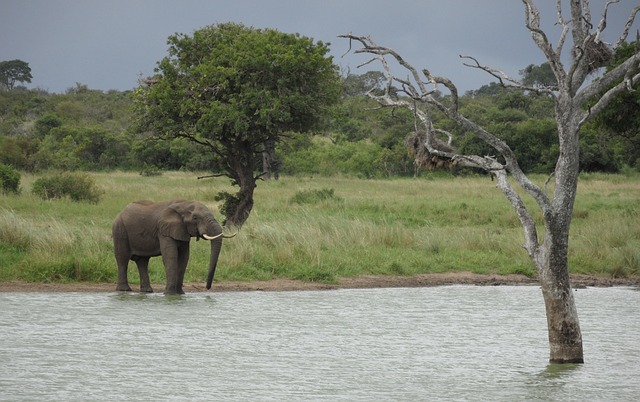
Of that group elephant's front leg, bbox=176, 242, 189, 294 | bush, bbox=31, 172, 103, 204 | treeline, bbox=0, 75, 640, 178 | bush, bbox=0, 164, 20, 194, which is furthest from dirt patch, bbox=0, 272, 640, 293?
treeline, bbox=0, 75, 640, 178

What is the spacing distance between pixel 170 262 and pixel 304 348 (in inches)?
155

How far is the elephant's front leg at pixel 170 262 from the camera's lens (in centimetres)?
1540

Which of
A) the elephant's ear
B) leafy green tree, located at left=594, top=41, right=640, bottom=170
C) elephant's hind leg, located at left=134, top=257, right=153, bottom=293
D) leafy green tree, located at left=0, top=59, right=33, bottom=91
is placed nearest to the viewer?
the elephant's ear

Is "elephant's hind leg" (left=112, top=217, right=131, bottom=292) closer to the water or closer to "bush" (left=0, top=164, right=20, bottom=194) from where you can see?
the water

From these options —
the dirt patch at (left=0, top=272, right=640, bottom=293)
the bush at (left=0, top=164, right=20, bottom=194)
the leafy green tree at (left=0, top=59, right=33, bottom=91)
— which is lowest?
the dirt patch at (left=0, top=272, right=640, bottom=293)

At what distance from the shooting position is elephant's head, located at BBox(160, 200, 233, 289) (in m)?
15.6

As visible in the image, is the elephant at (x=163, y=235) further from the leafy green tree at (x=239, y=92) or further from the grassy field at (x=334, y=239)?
the leafy green tree at (x=239, y=92)

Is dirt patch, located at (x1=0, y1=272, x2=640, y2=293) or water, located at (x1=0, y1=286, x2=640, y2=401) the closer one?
water, located at (x1=0, y1=286, x2=640, y2=401)

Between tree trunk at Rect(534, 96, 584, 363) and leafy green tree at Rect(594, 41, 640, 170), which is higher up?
leafy green tree at Rect(594, 41, 640, 170)

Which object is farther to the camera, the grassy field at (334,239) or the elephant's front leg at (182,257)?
the grassy field at (334,239)

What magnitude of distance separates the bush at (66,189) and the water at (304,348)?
1371 centimetres

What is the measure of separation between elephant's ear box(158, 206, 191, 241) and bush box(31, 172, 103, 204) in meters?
13.6

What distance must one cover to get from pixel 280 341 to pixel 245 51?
12.3 m

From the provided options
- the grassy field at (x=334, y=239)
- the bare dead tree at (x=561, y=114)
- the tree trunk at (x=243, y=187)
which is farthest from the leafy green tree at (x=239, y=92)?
the bare dead tree at (x=561, y=114)
